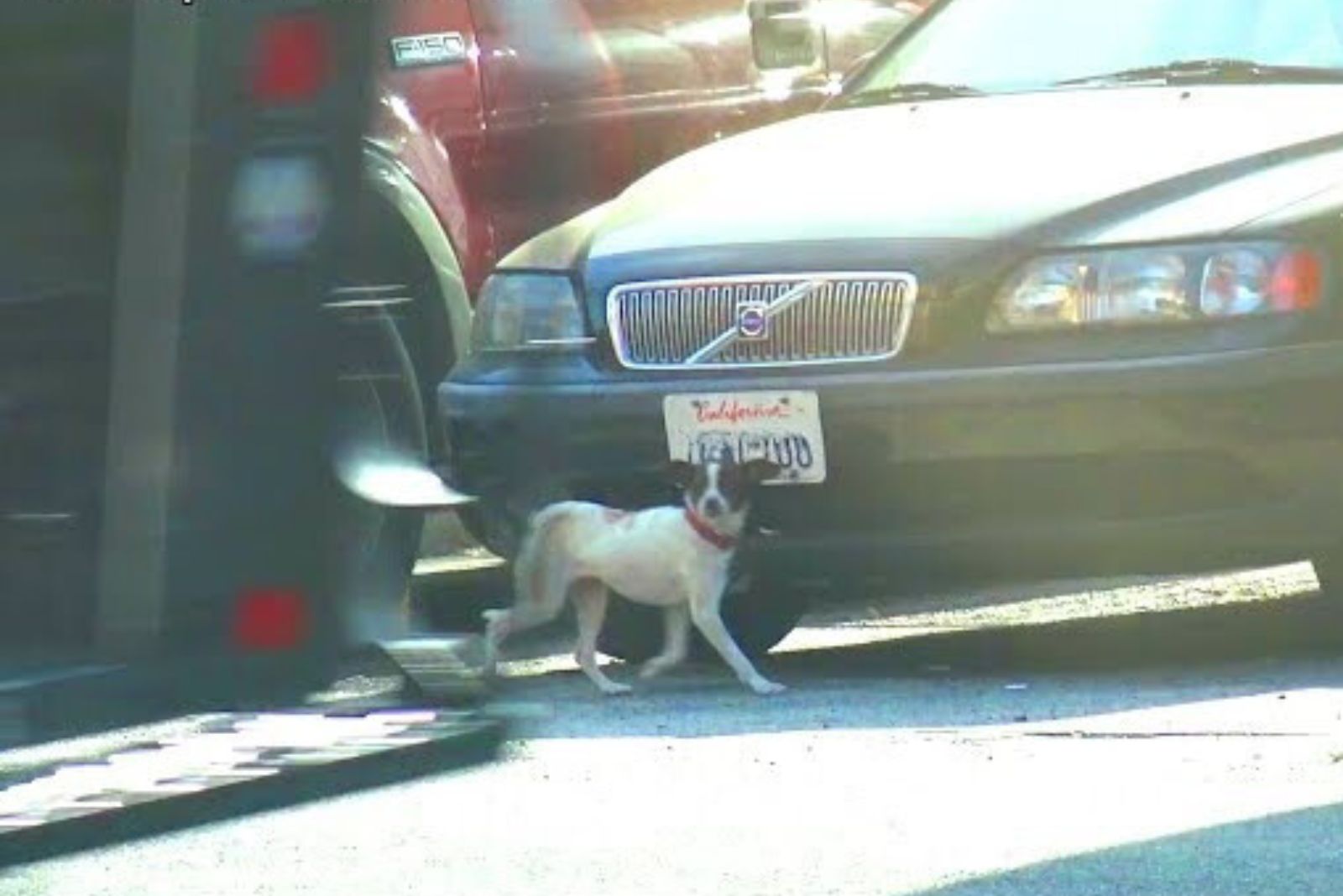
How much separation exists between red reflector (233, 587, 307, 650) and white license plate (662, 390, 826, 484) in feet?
14.4

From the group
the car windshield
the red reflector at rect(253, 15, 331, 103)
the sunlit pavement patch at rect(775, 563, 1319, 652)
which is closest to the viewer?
the red reflector at rect(253, 15, 331, 103)

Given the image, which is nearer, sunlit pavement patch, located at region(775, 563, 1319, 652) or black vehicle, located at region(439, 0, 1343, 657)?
black vehicle, located at region(439, 0, 1343, 657)

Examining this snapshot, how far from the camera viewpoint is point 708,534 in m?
7.56

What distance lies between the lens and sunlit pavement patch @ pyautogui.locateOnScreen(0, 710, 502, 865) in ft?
9.25

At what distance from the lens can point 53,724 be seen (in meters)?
2.80

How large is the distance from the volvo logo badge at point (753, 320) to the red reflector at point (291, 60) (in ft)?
14.8

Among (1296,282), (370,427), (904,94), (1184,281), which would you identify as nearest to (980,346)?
(1184,281)

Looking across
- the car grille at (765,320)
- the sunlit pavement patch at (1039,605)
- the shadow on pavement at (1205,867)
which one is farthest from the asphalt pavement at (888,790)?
the car grille at (765,320)

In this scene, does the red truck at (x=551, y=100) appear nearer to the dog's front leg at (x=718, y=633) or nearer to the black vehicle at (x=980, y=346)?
the black vehicle at (x=980, y=346)

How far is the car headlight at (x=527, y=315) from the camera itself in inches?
302

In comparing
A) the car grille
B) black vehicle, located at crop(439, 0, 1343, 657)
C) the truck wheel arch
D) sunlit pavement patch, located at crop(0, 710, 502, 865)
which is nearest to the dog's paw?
black vehicle, located at crop(439, 0, 1343, 657)

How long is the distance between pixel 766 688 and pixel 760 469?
518 mm

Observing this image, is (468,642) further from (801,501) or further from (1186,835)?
(801,501)

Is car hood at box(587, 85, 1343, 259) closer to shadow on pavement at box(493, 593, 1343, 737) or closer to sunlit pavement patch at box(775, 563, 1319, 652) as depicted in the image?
shadow on pavement at box(493, 593, 1343, 737)
